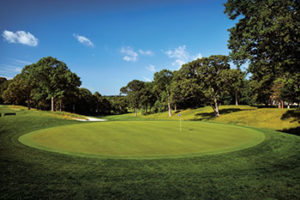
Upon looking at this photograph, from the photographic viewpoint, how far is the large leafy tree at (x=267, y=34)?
445 inches

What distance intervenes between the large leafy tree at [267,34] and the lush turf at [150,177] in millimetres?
9148

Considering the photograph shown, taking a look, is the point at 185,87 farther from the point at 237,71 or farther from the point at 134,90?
the point at 134,90

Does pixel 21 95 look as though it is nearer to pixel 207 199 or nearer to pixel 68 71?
pixel 68 71

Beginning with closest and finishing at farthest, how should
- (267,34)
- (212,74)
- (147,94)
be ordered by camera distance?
(267,34)
(212,74)
(147,94)

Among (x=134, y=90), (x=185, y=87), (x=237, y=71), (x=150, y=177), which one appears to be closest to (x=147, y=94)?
(x=134, y=90)

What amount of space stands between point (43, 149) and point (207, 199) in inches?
306

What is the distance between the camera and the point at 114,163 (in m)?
5.97

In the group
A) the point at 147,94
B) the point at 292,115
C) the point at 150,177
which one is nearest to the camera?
the point at 150,177

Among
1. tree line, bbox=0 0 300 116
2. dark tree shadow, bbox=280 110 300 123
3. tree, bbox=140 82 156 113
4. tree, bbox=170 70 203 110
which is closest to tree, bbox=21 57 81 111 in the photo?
tree line, bbox=0 0 300 116

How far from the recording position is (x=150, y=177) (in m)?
4.97

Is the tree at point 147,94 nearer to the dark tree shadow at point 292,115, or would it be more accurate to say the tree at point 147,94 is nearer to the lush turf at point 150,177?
the dark tree shadow at point 292,115

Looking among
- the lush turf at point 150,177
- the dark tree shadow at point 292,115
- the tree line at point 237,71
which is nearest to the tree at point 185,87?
the tree line at point 237,71

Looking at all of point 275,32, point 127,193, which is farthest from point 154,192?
point 275,32

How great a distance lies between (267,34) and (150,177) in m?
13.7
